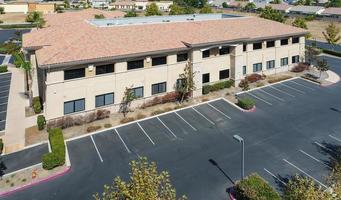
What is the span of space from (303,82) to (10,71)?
180 feet

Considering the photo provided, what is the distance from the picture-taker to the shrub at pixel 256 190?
22516mm

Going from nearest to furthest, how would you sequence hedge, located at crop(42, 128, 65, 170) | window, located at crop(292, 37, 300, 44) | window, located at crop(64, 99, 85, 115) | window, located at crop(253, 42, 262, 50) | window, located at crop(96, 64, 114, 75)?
1. hedge, located at crop(42, 128, 65, 170)
2. window, located at crop(64, 99, 85, 115)
3. window, located at crop(96, 64, 114, 75)
4. window, located at crop(253, 42, 262, 50)
5. window, located at crop(292, 37, 300, 44)

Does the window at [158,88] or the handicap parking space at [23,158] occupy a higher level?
the window at [158,88]

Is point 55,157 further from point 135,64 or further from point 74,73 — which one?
point 135,64

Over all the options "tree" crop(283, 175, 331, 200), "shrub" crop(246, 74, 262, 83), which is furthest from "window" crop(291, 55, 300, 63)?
"tree" crop(283, 175, 331, 200)

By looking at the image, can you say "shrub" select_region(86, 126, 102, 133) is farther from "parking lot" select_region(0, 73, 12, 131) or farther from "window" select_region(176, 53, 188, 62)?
"window" select_region(176, 53, 188, 62)

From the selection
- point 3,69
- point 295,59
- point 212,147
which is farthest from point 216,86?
point 3,69

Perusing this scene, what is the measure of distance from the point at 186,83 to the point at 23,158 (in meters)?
22.8

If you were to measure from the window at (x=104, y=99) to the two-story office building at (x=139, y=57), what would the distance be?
0.34 ft

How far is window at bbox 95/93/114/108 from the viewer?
131ft

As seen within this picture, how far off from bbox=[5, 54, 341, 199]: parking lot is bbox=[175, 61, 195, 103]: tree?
3.15 m

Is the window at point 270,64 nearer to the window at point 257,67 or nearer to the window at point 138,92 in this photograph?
the window at point 257,67

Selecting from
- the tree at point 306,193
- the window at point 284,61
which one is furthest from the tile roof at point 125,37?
the tree at point 306,193

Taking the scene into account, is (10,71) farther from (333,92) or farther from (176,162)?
(333,92)
